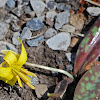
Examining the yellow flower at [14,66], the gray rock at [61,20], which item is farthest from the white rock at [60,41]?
the yellow flower at [14,66]

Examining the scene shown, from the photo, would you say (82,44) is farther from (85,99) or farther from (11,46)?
(11,46)

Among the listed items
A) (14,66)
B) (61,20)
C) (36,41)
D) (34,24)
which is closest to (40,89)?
(14,66)

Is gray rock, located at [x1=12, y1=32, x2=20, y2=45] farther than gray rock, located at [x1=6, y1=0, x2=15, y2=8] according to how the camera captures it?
No

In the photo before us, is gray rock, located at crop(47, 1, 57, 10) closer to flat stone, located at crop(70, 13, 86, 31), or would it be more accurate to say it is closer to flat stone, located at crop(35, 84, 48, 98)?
flat stone, located at crop(70, 13, 86, 31)

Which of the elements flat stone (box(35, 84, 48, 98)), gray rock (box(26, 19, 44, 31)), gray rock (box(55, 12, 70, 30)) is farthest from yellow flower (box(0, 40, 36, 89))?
gray rock (box(55, 12, 70, 30))

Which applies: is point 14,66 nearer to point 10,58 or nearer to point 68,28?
point 10,58

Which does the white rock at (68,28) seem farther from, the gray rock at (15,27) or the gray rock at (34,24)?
the gray rock at (15,27)

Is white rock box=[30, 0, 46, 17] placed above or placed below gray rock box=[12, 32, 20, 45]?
above
